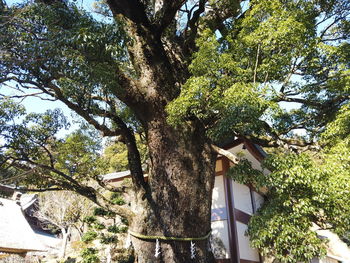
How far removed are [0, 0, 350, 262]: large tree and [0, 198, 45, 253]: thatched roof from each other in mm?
5060

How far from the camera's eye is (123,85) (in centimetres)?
496

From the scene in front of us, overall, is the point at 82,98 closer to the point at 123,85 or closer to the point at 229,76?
the point at 123,85

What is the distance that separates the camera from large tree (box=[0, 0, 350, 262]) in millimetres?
3953

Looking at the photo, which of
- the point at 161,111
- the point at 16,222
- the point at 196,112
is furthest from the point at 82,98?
the point at 16,222

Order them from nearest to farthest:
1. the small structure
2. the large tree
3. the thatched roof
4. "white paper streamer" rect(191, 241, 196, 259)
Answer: the large tree < "white paper streamer" rect(191, 241, 196, 259) < the small structure < the thatched roof

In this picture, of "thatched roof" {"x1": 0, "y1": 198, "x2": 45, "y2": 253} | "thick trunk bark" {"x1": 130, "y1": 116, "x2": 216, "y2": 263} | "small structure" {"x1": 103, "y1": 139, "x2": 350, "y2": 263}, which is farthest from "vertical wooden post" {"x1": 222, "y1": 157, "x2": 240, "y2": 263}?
"thatched roof" {"x1": 0, "y1": 198, "x2": 45, "y2": 253}

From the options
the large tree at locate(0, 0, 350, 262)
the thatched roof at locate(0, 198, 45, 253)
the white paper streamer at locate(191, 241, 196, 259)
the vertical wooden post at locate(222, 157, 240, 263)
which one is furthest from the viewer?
the thatched roof at locate(0, 198, 45, 253)

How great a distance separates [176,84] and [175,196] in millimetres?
2526

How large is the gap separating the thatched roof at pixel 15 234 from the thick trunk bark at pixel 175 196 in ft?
22.0

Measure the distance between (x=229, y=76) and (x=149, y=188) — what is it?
269cm

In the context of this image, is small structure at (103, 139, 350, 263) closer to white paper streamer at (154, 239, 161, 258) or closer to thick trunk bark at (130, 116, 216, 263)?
thick trunk bark at (130, 116, 216, 263)

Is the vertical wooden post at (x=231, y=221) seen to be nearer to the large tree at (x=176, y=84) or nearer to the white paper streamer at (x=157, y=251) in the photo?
the large tree at (x=176, y=84)

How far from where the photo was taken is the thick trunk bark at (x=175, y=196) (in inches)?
183

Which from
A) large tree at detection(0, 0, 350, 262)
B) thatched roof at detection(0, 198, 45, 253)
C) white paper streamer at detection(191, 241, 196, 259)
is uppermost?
large tree at detection(0, 0, 350, 262)
